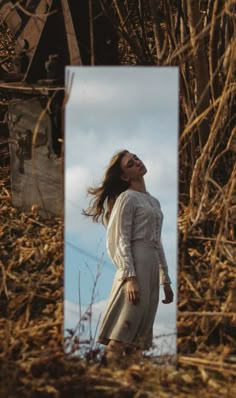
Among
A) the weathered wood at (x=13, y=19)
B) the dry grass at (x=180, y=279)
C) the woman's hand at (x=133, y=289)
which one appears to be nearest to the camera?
the dry grass at (x=180, y=279)

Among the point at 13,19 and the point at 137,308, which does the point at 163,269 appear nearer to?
the point at 137,308

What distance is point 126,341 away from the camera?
4.08 metres

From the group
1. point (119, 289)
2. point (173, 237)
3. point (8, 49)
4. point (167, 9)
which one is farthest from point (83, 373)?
point (8, 49)

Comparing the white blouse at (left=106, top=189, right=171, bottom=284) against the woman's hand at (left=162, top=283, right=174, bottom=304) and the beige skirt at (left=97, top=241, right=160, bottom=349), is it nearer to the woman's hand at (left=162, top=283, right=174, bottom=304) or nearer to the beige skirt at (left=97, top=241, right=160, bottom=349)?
the beige skirt at (left=97, top=241, right=160, bottom=349)

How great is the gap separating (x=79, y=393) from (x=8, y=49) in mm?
2887

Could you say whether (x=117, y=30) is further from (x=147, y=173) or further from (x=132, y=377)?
(x=132, y=377)

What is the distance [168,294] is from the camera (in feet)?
13.5

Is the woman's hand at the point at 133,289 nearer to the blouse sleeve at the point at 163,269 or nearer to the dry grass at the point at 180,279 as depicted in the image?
the blouse sleeve at the point at 163,269

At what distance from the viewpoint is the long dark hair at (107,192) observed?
4086 mm

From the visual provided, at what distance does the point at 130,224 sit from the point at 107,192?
6.5 inches

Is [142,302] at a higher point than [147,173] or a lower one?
lower

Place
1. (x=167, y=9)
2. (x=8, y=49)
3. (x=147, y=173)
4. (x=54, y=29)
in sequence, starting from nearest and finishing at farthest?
1. (x=147, y=173)
2. (x=54, y=29)
3. (x=167, y=9)
4. (x=8, y=49)

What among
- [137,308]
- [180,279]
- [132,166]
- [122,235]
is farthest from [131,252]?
[180,279]

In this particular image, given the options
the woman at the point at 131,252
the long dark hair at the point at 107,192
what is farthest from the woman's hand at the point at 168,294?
the long dark hair at the point at 107,192
